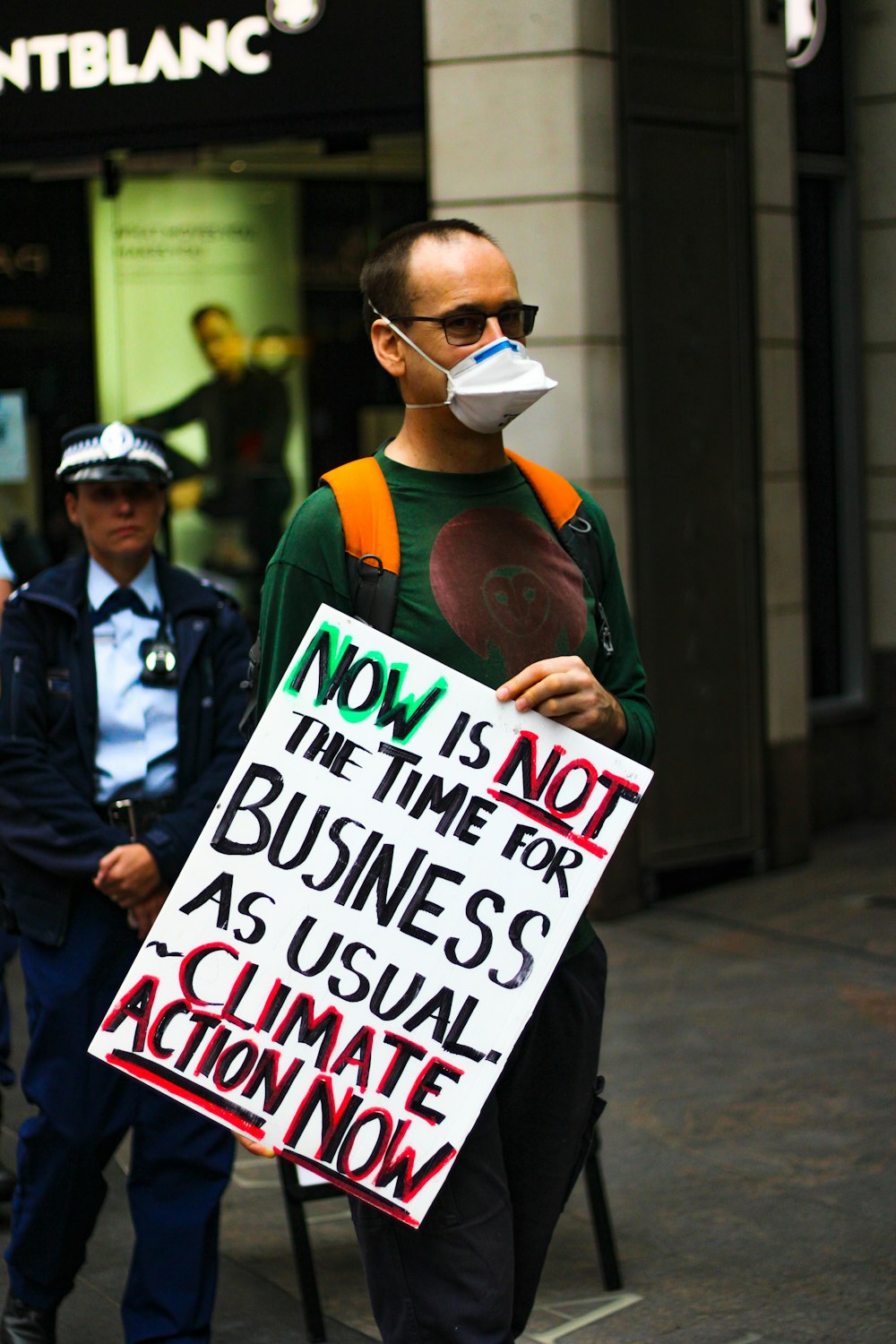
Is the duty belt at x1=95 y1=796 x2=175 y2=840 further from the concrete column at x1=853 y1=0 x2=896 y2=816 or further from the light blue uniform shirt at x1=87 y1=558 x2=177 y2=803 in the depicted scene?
the concrete column at x1=853 y1=0 x2=896 y2=816

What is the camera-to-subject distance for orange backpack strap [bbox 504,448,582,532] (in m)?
2.94

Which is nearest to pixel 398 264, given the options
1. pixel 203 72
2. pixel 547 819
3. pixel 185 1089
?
pixel 547 819

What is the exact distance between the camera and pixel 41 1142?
3799mm

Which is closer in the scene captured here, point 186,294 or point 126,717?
point 126,717

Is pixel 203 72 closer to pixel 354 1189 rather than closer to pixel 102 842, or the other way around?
pixel 102 842

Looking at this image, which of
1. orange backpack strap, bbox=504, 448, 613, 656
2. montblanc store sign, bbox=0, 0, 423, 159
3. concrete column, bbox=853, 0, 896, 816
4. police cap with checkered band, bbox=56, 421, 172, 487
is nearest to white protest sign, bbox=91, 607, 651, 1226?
orange backpack strap, bbox=504, 448, 613, 656

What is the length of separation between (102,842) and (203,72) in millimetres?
5261

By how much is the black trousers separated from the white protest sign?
12 cm

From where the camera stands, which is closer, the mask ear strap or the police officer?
the mask ear strap

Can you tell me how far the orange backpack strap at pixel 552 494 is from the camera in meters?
2.94

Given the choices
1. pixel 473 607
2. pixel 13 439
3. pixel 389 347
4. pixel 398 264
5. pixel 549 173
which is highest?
pixel 549 173

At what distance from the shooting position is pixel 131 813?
3910 millimetres

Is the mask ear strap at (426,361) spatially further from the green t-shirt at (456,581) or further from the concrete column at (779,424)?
the concrete column at (779,424)

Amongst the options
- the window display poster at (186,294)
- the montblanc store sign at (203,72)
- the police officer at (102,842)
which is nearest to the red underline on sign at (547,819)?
the police officer at (102,842)
